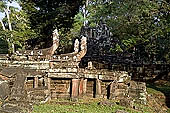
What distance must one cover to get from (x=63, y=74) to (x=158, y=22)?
5.60 meters

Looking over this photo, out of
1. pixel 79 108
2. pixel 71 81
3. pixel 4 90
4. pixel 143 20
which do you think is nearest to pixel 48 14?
pixel 143 20

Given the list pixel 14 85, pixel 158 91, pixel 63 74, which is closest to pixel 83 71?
pixel 63 74

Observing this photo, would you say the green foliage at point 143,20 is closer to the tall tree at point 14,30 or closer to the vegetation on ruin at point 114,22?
the vegetation on ruin at point 114,22

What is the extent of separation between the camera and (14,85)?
318 inches

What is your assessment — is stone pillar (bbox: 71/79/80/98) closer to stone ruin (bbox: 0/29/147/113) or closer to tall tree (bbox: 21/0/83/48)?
stone ruin (bbox: 0/29/147/113)

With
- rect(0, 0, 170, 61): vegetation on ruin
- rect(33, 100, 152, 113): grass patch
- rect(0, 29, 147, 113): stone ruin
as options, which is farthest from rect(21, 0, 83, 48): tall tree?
rect(33, 100, 152, 113): grass patch

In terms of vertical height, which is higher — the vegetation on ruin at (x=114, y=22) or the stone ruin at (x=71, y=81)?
the vegetation on ruin at (x=114, y=22)

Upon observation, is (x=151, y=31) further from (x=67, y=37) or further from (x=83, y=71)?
(x=67, y=37)

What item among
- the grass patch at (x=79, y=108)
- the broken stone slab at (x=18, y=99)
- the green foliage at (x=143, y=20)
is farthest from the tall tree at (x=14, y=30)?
the grass patch at (x=79, y=108)

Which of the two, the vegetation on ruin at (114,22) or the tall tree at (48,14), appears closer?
the vegetation on ruin at (114,22)

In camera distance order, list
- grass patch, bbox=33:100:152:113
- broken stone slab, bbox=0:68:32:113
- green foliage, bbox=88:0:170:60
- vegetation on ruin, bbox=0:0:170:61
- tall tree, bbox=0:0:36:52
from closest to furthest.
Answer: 1. broken stone slab, bbox=0:68:32:113
2. grass patch, bbox=33:100:152:113
3. green foliage, bbox=88:0:170:60
4. vegetation on ruin, bbox=0:0:170:61
5. tall tree, bbox=0:0:36:52

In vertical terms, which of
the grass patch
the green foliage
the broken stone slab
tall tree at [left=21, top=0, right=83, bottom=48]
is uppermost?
tall tree at [left=21, top=0, right=83, bottom=48]

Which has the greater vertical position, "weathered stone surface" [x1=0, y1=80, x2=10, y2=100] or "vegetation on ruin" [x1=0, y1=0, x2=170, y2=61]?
"vegetation on ruin" [x1=0, y1=0, x2=170, y2=61]

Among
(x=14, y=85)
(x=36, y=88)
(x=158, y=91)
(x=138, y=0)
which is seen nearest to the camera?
(x=14, y=85)
